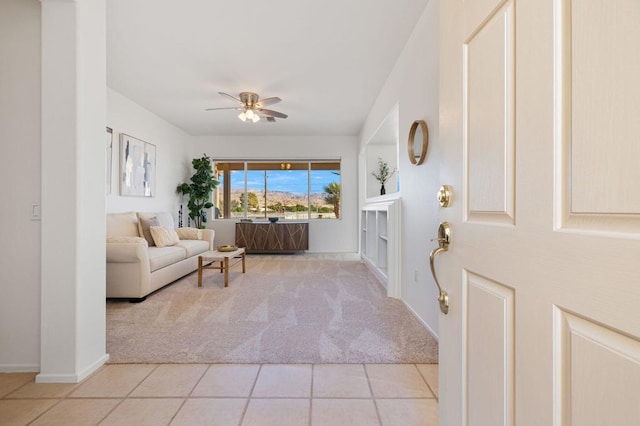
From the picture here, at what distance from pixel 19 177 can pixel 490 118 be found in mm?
2486

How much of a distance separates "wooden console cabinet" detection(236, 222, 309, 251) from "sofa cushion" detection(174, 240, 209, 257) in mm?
1480

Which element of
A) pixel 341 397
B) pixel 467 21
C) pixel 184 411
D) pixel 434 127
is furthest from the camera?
pixel 434 127

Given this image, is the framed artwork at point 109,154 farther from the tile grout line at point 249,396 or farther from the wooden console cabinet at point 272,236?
the tile grout line at point 249,396

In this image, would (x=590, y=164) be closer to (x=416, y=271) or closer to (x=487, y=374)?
(x=487, y=374)

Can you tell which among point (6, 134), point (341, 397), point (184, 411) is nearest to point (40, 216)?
point (6, 134)

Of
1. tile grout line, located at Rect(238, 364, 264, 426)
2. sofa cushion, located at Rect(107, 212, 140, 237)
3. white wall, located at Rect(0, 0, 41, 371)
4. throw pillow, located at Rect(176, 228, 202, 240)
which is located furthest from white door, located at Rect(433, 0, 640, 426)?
throw pillow, located at Rect(176, 228, 202, 240)

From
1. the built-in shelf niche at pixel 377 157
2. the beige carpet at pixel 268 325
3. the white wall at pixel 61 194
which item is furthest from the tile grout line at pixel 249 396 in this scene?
the built-in shelf niche at pixel 377 157

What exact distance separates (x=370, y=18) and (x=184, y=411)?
10.2 ft

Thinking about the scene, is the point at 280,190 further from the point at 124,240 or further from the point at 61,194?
the point at 61,194

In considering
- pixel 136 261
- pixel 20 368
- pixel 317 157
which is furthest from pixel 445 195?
pixel 317 157

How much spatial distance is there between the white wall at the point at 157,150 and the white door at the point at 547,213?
15.9ft

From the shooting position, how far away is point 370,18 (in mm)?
2785

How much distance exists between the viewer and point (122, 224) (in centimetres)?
427

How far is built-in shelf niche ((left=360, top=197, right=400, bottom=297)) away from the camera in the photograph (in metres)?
3.50
